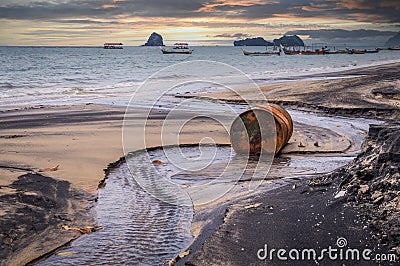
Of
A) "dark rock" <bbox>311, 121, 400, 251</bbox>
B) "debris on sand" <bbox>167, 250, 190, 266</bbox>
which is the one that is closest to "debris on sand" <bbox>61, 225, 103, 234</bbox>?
"debris on sand" <bbox>167, 250, 190, 266</bbox>

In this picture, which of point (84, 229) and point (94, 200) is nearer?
point (84, 229)

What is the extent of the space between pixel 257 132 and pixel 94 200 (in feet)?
13.5

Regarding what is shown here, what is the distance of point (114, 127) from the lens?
12.9 m

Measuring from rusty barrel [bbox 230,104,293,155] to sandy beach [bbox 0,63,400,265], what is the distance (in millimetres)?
595

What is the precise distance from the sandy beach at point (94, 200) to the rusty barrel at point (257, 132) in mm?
595

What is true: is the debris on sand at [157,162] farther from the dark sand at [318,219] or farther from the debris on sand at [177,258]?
the debris on sand at [177,258]

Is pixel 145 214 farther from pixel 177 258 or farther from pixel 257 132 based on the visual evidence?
pixel 257 132

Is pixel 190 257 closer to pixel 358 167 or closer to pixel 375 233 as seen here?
pixel 375 233

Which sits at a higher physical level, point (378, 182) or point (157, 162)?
point (378, 182)

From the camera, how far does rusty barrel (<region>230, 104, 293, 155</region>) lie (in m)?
9.79

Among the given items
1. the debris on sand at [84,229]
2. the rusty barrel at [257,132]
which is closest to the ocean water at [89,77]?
the rusty barrel at [257,132]

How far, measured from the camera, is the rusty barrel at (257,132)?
9790 millimetres

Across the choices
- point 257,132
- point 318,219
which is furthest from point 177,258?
point 257,132

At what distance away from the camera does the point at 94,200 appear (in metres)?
6.92
